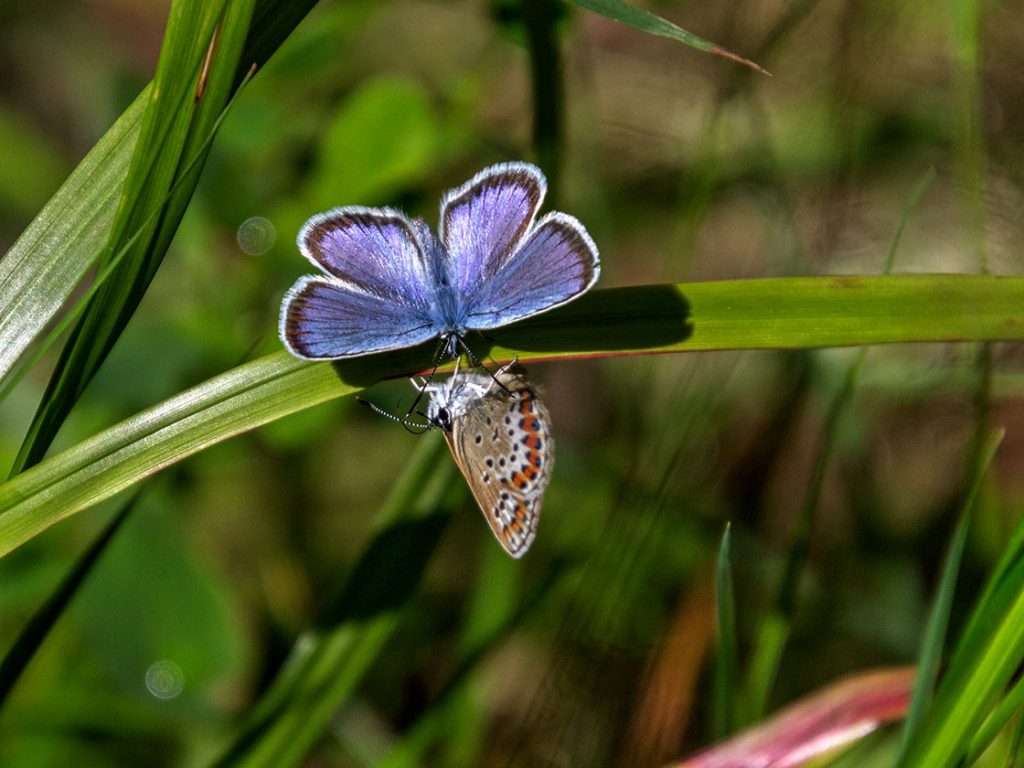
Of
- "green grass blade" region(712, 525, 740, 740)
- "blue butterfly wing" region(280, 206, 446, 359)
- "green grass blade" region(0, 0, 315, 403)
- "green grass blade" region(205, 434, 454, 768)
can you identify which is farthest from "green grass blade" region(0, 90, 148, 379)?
"green grass blade" region(712, 525, 740, 740)

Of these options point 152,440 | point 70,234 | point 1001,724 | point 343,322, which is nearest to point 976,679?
point 1001,724

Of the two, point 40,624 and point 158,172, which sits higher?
point 158,172

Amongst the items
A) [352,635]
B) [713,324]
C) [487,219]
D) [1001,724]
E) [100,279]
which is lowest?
[1001,724]

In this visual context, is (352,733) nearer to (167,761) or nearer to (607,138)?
(167,761)

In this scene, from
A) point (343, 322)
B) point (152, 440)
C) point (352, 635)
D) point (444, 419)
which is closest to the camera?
point (152, 440)

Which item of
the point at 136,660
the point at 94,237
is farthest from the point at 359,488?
the point at 94,237

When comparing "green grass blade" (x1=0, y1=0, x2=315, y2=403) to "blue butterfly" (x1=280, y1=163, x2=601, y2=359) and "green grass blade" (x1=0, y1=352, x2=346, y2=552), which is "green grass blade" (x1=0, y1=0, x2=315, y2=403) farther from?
"blue butterfly" (x1=280, y1=163, x2=601, y2=359)

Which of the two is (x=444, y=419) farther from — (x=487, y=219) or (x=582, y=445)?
(x=582, y=445)
